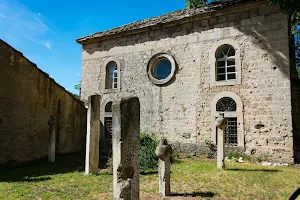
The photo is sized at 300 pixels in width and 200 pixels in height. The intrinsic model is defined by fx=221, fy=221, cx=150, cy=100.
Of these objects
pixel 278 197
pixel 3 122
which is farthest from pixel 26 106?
pixel 278 197

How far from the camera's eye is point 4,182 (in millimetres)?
6285

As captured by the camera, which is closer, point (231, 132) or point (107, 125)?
point (231, 132)

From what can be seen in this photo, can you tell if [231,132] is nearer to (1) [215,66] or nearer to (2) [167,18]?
(1) [215,66]

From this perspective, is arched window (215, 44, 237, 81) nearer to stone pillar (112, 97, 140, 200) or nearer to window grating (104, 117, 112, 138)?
window grating (104, 117, 112, 138)

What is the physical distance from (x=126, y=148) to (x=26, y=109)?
23.7 ft

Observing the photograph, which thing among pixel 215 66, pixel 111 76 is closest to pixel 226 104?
pixel 215 66

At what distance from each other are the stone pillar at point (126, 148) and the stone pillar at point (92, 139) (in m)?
4.18

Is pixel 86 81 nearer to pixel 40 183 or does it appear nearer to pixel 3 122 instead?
pixel 3 122

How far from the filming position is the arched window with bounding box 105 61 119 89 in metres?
13.9

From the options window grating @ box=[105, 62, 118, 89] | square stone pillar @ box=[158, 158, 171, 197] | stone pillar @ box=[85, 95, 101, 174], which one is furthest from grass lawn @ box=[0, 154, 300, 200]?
window grating @ box=[105, 62, 118, 89]

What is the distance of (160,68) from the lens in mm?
12594

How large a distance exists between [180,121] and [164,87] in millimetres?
2031

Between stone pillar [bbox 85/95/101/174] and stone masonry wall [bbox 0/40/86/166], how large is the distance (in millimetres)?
3129

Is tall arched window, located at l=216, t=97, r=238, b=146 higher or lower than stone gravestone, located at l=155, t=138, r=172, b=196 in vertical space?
higher
